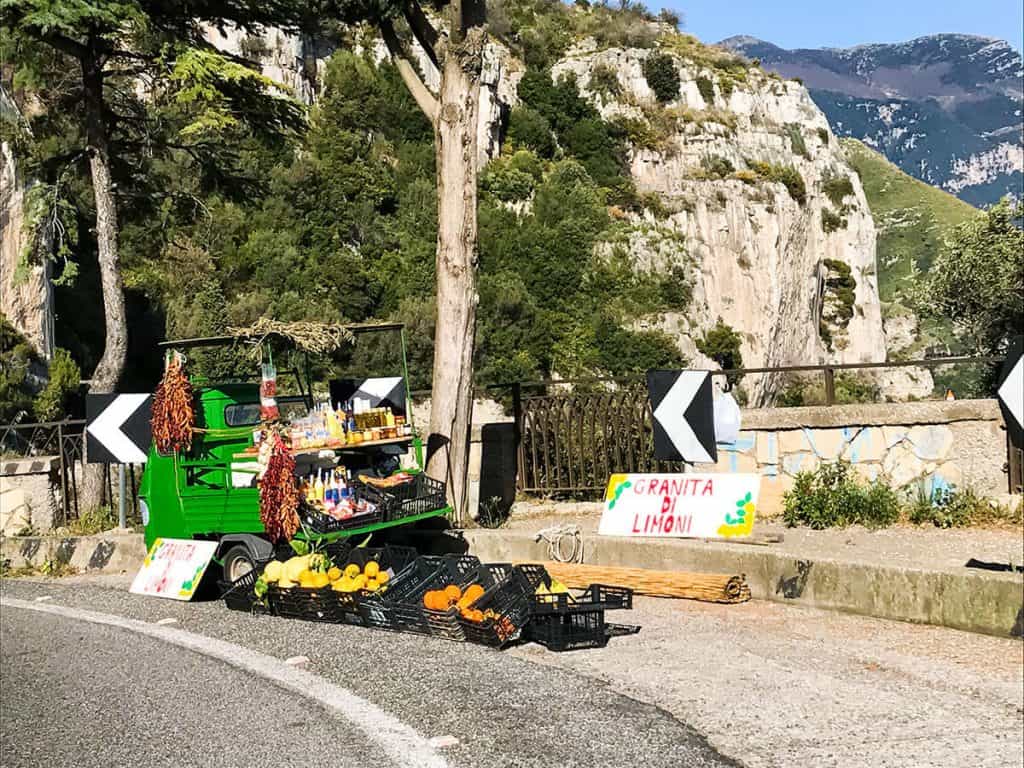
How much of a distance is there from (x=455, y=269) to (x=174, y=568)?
447 cm

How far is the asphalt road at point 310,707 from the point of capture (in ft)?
15.8

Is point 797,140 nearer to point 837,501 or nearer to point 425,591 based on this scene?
point 837,501

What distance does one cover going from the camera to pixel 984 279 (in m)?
33.2

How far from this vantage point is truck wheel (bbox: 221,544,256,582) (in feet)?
32.0

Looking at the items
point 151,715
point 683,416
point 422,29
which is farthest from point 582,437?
point 151,715

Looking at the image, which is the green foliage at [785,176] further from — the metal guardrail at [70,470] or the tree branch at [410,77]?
the metal guardrail at [70,470]

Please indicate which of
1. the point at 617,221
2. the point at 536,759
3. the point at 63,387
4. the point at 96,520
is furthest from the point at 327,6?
the point at 617,221

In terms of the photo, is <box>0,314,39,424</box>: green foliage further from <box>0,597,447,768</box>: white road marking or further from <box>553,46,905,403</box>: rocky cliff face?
<box>553,46,905,403</box>: rocky cliff face

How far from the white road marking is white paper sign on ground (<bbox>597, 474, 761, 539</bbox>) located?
359 centimetres

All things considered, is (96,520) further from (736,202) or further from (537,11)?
(537,11)

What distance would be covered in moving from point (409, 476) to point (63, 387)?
2546 cm

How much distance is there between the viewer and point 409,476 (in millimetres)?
10367

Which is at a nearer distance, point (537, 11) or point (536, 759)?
point (536, 759)

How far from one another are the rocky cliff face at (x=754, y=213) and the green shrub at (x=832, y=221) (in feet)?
0.27
